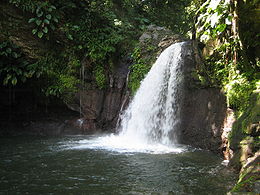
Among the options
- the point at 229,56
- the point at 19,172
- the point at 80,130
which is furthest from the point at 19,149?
the point at 229,56

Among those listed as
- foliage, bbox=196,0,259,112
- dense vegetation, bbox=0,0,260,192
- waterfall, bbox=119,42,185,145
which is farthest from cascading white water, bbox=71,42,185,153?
foliage, bbox=196,0,259,112

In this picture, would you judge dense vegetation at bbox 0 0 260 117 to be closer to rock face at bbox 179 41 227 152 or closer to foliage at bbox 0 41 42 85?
foliage at bbox 0 41 42 85

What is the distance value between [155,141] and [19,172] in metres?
3.94

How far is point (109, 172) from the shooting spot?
15.3ft

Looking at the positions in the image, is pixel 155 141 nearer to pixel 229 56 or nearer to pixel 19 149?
pixel 229 56

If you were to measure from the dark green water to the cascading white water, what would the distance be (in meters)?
0.99

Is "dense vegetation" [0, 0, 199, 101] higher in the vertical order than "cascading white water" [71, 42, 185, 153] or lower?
higher

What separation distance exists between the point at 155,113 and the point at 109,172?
354 centimetres

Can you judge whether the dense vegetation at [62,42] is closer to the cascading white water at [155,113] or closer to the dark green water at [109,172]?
the cascading white water at [155,113]

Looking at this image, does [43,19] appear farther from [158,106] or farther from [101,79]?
[158,106]

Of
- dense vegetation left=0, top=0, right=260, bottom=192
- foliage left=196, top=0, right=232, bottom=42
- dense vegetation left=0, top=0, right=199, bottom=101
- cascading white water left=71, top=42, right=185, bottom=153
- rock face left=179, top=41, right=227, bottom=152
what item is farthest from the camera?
dense vegetation left=0, top=0, right=199, bottom=101

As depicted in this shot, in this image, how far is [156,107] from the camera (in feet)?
26.1

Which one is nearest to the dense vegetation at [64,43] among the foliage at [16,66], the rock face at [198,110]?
the foliage at [16,66]

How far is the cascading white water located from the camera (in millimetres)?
7309
